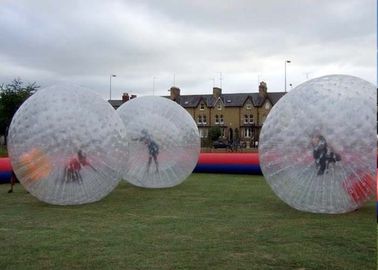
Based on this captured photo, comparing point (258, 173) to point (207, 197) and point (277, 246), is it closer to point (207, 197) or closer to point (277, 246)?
point (207, 197)

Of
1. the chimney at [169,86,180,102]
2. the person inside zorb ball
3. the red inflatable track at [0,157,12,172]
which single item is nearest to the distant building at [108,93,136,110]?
the chimney at [169,86,180,102]

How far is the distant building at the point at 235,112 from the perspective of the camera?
60.8m

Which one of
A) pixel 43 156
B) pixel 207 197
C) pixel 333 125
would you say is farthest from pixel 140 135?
pixel 333 125

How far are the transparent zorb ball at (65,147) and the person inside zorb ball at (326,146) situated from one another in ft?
10.6

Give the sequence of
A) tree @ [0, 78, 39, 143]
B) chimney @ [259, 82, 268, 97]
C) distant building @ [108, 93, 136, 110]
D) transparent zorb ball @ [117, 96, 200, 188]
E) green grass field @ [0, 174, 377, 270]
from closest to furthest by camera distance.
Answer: green grass field @ [0, 174, 377, 270] < transparent zorb ball @ [117, 96, 200, 188] < tree @ [0, 78, 39, 143] < chimney @ [259, 82, 268, 97] < distant building @ [108, 93, 136, 110]

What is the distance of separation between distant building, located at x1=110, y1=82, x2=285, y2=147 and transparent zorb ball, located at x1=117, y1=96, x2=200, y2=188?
46740 millimetres

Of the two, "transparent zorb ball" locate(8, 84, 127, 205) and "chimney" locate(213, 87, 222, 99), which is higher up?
"chimney" locate(213, 87, 222, 99)

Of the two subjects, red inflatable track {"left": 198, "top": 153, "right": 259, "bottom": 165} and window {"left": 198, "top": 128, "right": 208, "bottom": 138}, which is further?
window {"left": 198, "top": 128, "right": 208, "bottom": 138}

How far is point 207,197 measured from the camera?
11047mm

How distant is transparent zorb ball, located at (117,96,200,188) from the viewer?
12133mm

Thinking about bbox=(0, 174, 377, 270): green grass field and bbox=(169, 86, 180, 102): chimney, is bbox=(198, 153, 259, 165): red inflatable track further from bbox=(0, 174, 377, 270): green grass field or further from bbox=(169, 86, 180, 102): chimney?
bbox=(169, 86, 180, 102): chimney

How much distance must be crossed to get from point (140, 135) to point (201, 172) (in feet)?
20.3

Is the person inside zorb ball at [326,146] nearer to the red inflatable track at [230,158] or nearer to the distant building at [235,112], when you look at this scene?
Result: the red inflatable track at [230,158]

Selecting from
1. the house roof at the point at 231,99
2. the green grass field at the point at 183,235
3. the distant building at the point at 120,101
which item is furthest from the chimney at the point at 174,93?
the green grass field at the point at 183,235
